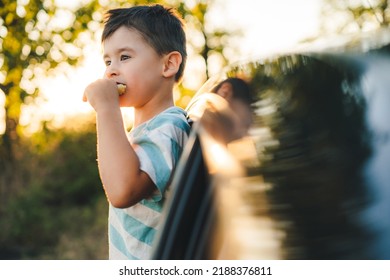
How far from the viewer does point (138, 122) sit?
199cm

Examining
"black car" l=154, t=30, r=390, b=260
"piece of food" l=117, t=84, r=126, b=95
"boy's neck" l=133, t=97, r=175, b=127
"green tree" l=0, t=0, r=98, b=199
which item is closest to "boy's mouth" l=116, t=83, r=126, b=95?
"piece of food" l=117, t=84, r=126, b=95

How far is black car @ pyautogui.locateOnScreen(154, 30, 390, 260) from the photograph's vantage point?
969mm

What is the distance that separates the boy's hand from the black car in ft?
1.64

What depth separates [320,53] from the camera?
3.92 ft

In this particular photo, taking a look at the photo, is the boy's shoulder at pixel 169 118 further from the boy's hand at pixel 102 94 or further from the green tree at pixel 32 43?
the green tree at pixel 32 43

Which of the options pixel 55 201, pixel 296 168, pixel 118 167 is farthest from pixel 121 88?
pixel 55 201

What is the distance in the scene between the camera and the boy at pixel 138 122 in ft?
5.33

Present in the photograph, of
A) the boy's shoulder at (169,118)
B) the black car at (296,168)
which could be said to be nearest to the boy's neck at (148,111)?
the boy's shoulder at (169,118)

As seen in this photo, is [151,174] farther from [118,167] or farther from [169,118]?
[169,118]

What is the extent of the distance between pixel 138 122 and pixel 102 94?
245 mm

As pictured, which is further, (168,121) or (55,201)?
(55,201)

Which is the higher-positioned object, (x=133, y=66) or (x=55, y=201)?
(x=133, y=66)
